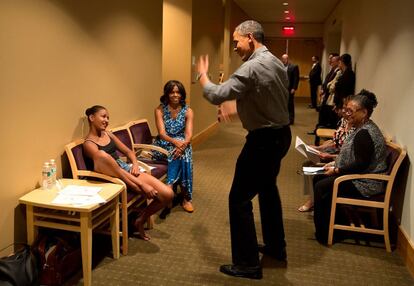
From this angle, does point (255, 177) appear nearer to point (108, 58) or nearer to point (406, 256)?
point (406, 256)

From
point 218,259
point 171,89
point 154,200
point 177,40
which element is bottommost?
point 218,259

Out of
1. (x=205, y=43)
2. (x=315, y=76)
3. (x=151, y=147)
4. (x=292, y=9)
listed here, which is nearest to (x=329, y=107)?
(x=205, y=43)

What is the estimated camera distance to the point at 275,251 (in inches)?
113

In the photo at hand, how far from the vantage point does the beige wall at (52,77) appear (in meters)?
2.37

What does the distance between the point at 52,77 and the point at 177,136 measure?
145cm

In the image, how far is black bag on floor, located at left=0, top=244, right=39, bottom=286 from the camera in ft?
6.83

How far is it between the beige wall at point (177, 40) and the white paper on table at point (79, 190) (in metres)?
3.58

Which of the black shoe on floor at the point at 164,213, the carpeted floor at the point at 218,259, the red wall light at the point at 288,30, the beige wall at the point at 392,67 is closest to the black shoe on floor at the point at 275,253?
the carpeted floor at the point at 218,259

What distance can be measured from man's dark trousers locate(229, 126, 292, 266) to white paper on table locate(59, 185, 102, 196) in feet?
2.88

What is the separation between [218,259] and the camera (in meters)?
2.87

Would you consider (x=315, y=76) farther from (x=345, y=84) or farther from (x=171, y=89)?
(x=171, y=89)

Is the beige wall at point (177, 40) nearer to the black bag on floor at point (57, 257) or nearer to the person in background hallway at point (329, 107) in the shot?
the person in background hallway at point (329, 107)

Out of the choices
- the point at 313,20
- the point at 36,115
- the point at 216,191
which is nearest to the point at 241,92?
the point at 36,115

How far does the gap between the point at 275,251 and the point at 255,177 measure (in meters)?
0.71
